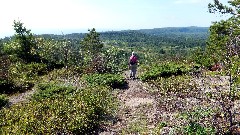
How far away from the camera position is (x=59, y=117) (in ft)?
34.8

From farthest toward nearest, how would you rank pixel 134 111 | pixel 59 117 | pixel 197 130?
pixel 134 111
pixel 59 117
pixel 197 130

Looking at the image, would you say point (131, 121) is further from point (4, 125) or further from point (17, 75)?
Result: point (17, 75)

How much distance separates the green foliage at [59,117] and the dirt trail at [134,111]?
65cm

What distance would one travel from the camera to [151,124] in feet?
37.8

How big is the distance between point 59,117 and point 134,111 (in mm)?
4066

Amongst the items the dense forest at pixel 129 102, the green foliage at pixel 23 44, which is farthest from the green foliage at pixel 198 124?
the green foliage at pixel 23 44

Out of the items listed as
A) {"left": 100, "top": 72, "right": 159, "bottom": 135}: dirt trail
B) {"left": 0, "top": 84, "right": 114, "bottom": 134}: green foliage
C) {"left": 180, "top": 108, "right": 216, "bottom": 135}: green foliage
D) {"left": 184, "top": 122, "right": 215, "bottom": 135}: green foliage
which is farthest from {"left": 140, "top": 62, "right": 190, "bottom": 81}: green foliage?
{"left": 184, "top": 122, "right": 215, "bottom": 135}: green foliage

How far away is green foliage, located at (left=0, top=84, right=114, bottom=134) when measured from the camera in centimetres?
999

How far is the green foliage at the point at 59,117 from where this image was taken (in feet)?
32.8

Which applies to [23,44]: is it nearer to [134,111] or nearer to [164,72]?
[164,72]

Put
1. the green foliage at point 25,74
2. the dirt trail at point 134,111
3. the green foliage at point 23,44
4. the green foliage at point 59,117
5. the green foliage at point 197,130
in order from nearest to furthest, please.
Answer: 1. the green foliage at point 197,130
2. the green foliage at point 59,117
3. the dirt trail at point 134,111
4. the green foliage at point 25,74
5. the green foliage at point 23,44

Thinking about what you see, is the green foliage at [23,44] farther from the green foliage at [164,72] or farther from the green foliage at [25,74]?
the green foliage at [164,72]

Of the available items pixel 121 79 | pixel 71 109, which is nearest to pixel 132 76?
pixel 121 79

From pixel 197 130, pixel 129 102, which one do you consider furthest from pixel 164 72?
pixel 197 130
